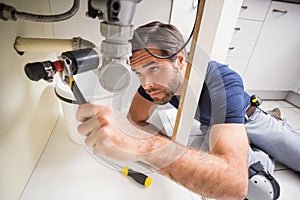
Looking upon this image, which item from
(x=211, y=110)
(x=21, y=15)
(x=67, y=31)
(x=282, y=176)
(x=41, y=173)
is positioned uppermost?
(x=21, y=15)

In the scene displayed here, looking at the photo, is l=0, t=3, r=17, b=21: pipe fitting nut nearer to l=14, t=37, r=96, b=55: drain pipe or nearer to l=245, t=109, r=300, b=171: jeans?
l=14, t=37, r=96, b=55: drain pipe

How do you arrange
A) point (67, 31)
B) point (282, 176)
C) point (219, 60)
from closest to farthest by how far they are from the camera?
point (219, 60)
point (67, 31)
point (282, 176)

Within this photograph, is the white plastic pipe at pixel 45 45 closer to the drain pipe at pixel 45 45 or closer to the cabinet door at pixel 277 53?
the drain pipe at pixel 45 45

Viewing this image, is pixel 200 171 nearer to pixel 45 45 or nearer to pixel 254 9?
pixel 45 45

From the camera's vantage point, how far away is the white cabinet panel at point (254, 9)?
1661 millimetres

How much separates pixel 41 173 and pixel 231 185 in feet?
1.65

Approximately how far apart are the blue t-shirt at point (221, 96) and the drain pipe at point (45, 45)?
0.35 m

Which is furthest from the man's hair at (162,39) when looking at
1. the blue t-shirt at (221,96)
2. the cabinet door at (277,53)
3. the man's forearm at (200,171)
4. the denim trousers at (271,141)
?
the cabinet door at (277,53)

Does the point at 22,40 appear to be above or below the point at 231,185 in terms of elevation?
above

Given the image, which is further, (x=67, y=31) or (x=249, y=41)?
(x=249, y=41)

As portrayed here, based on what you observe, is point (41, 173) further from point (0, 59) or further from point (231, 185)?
point (231, 185)

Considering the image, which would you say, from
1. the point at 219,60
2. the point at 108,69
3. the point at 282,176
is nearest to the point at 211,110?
the point at 219,60

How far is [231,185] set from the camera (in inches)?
18.5

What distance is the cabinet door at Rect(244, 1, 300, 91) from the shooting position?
1786 millimetres
